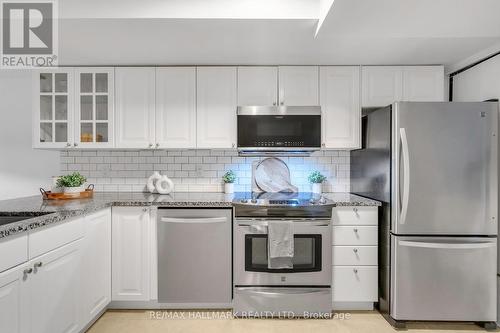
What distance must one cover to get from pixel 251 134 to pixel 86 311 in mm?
1820

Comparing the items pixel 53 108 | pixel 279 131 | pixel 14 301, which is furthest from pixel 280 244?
pixel 53 108

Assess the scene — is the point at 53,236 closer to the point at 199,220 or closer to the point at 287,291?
the point at 199,220

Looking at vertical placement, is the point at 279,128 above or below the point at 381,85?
below

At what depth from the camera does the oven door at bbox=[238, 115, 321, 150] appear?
250 centimetres

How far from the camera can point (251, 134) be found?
251 centimetres

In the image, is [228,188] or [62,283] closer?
[62,283]

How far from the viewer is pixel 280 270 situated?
→ 221cm

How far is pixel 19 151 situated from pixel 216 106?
2.20 meters

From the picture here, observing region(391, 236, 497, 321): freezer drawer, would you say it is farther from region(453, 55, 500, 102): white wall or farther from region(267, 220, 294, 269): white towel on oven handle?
region(453, 55, 500, 102): white wall

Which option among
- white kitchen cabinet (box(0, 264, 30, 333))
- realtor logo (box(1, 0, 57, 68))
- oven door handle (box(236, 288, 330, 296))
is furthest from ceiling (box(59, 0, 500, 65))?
oven door handle (box(236, 288, 330, 296))

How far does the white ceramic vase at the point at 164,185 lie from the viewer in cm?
269

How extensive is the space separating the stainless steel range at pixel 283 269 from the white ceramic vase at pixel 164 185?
833mm

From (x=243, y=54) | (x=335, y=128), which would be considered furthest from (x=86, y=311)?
(x=335, y=128)

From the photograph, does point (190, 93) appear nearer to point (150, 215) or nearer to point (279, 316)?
point (150, 215)
